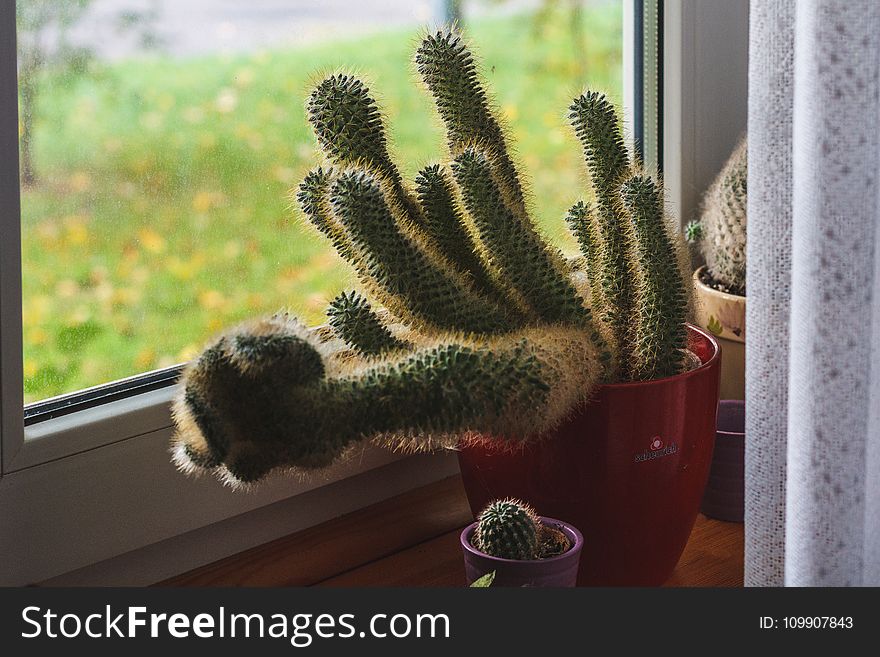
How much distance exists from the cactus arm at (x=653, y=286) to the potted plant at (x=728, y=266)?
0.84 feet

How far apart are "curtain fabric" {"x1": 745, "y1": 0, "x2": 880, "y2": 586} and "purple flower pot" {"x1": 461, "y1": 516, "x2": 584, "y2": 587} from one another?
0.14 meters

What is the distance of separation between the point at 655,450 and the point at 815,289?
237 mm

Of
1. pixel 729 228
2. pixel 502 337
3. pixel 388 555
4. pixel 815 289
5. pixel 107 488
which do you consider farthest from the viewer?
pixel 729 228

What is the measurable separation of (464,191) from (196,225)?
0.30 meters

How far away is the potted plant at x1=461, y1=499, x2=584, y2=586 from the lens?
2.38ft

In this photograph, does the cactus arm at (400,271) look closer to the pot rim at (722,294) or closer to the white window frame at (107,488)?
the white window frame at (107,488)

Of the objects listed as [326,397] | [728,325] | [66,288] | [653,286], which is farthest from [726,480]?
Answer: [66,288]

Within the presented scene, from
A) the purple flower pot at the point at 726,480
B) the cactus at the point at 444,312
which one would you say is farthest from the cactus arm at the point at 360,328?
the purple flower pot at the point at 726,480

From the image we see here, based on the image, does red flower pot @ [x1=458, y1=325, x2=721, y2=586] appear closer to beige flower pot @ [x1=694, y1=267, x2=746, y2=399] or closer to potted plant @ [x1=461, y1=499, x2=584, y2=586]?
potted plant @ [x1=461, y1=499, x2=584, y2=586]

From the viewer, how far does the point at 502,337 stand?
0.71m

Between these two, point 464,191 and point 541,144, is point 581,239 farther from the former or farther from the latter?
point 541,144

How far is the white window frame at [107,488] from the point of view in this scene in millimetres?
752

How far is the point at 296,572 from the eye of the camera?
0.90m

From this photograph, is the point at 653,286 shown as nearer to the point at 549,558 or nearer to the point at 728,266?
the point at 549,558
